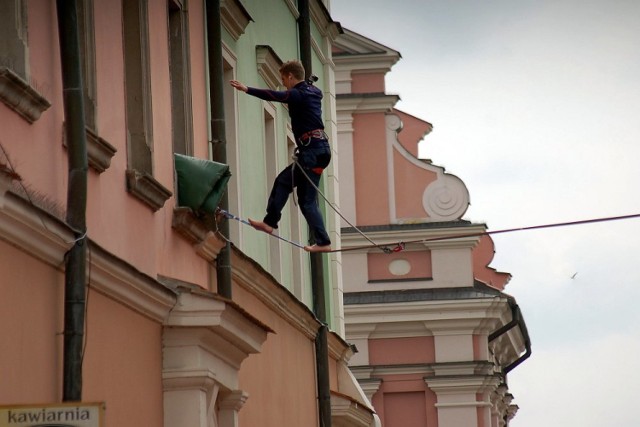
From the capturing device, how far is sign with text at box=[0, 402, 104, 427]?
8062 millimetres

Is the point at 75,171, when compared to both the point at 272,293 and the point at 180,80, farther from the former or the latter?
the point at 272,293

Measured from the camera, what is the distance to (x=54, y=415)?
26.9 ft

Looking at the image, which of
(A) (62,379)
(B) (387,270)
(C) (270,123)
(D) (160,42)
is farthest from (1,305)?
(B) (387,270)

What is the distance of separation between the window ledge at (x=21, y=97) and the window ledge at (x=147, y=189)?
74.6 inches

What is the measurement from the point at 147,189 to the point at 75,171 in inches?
76.7

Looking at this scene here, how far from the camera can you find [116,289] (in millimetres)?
11094

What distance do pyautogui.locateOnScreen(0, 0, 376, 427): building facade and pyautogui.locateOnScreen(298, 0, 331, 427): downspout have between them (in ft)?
0.45

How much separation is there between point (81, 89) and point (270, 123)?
794cm

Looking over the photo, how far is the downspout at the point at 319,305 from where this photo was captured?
18500mm

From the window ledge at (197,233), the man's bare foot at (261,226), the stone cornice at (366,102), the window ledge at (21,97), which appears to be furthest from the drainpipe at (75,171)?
the stone cornice at (366,102)

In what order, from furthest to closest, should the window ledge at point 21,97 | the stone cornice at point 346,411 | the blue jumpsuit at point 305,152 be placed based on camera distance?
the stone cornice at point 346,411
the blue jumpsuit at point 305,152
the window ledge at point 21,97

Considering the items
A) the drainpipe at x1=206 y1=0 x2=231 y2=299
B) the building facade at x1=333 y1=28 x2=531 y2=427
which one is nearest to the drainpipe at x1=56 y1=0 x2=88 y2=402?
the drainpipe at x1=206 y1=0 x2=231 y2=299

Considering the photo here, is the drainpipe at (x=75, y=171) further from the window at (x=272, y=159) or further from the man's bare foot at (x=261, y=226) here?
the window at (x=272, y=159)

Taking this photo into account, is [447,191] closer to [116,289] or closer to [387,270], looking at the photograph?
[387,270]
